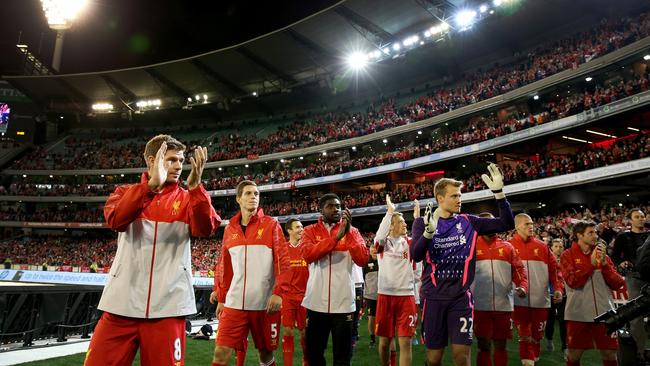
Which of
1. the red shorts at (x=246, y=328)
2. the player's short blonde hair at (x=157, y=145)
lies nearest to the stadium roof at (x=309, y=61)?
the red shorts at (x=246, y=328)

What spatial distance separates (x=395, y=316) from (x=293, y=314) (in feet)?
5.31

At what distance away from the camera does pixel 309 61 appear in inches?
1694

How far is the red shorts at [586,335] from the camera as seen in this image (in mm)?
5430

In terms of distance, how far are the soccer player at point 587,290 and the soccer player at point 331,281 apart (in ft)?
10.1

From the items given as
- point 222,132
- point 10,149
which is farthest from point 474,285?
point 10,149

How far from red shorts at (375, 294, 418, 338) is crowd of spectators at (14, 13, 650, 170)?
2507 centimetres

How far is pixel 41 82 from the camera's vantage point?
51406mm

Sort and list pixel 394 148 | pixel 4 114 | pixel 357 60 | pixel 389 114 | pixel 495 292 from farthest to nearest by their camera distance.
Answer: pixel 4 114 → pixel 357 60 → pixel 394 148 → pixel 389 114 → pixel 495 292

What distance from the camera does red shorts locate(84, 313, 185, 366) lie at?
2.78m

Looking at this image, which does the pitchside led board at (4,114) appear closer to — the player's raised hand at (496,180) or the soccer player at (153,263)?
the soccer player at (153,263)

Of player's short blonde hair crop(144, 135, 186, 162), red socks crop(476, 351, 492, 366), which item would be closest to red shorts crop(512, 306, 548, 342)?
red socks crop(476, 351, 492, 366)

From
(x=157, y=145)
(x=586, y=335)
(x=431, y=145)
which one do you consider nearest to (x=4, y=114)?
(x=431, y=145)

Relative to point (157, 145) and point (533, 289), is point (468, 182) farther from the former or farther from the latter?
point (157, 145)

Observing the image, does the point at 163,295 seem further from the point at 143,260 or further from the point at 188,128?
the point at 188,128
